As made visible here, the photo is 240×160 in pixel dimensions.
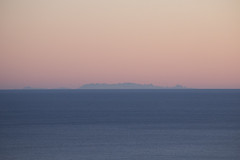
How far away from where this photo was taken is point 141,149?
37500mm

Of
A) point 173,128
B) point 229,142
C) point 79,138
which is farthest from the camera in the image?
point 173,128

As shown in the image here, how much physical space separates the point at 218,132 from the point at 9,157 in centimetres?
2777

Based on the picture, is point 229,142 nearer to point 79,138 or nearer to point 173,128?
point 173,128

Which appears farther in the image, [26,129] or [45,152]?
[26,129]

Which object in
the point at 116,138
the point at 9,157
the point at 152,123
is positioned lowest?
the point at 9,157

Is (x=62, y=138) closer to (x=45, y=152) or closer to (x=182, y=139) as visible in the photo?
(x=45, y=152)

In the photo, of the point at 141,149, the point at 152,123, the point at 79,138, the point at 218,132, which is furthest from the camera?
the point at 152,123

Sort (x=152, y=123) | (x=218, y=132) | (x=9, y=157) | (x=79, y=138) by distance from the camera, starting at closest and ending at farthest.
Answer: (x=9, y=157)
(x=79, y=138)
(x=218, y=132)
(x=152, y=123)

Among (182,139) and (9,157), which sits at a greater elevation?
(182,139)

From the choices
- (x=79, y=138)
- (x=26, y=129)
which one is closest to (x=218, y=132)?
(x=79, y=138)

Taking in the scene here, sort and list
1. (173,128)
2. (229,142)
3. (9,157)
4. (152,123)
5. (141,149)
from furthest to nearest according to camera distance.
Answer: (152,123) → (173,128) → (229,142) → (141,149) → (9,157)

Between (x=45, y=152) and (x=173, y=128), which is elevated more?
(x=173, y=128)

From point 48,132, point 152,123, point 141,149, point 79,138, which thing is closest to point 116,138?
point 79,138

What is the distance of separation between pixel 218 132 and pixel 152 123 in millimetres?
13866
